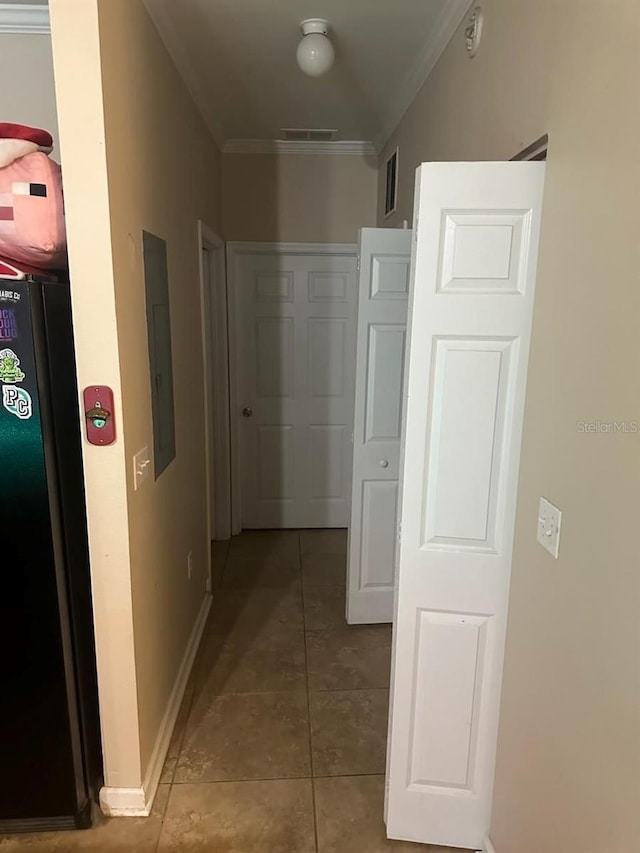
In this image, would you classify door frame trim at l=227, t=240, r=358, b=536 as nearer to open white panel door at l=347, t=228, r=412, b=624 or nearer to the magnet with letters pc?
open white panel door at l=347, t=228, r=412, b=624

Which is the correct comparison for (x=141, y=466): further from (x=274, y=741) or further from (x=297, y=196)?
(x=297, y=196)

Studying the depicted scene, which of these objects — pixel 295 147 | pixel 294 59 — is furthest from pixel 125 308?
pixel 295 147

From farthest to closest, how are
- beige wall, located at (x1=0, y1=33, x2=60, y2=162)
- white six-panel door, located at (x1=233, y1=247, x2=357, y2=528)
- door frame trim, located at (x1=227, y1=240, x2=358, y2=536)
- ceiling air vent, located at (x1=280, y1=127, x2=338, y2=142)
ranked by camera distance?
white six-panel door, located at (x1=233, y1=247, x2=357, y2=528) < door frame trim, located at (x1=227, y1=240, x2=358, y2=536) < ceiling air vent, located at (x1=280, y1=127, x2=338, y2=142) < beige wall, located at (x1=0, y1=33, x2=60, y2=162)

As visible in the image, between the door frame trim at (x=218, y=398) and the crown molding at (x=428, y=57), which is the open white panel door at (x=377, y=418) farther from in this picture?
the door frame trim at (x=218, y=398)

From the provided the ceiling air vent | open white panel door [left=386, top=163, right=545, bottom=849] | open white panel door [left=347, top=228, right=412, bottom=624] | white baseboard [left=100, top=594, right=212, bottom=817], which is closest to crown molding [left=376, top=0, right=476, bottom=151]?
the ceiling air vent

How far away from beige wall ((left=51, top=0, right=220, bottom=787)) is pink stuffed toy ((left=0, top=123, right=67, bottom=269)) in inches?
2.8

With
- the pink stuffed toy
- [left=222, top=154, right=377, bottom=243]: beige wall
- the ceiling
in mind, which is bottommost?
the pink stuffed toy

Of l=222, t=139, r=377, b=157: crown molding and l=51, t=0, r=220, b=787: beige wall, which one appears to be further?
l=222, t=139, r=377, b=157: crown molding

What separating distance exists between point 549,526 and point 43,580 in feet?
4.43

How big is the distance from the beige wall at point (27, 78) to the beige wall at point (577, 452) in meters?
1.50

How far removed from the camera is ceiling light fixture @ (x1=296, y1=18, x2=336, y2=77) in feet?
6.75

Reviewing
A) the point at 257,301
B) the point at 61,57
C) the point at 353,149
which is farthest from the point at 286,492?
the point at 61,57

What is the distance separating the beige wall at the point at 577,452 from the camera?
985 mm

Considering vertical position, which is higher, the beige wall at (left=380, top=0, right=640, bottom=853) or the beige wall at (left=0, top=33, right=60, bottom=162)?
the beige wall at (left=0, top=33, right=60, bottom=162)
